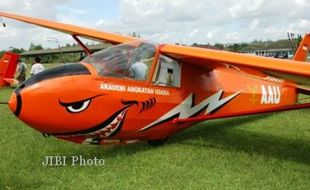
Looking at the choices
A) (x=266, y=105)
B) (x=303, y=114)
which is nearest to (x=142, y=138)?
(x=266, y=105)

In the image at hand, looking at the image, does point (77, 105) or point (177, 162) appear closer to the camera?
point (77, 105)

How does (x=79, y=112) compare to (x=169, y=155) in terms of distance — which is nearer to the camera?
(x=79, y=112)

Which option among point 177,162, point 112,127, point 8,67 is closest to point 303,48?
point 177,162

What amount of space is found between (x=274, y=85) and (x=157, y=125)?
13.4ft

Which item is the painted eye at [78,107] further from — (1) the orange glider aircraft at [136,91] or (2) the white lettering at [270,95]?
(2) the white lettering at [270,95]

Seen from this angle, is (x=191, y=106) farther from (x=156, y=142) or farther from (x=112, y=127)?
(x=112, y=127)

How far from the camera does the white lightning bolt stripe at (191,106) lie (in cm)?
774

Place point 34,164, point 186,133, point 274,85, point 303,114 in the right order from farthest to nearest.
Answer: point 303,114
point 274,85
point 186,133
point 34,164

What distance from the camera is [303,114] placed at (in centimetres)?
1274

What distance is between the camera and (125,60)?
699cm

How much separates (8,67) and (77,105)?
1676cm

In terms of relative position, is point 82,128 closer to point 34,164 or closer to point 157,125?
point 34,164

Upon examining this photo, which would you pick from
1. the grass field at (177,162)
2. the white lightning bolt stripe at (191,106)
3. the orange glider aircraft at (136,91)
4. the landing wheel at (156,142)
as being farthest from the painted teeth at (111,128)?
the landing wheel at (156,142)

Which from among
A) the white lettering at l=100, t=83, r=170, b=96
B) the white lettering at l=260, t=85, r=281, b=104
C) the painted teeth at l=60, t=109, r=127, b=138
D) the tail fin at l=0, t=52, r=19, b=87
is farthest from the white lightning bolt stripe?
the tail fin at l=0, t=52, r=19, b=87
